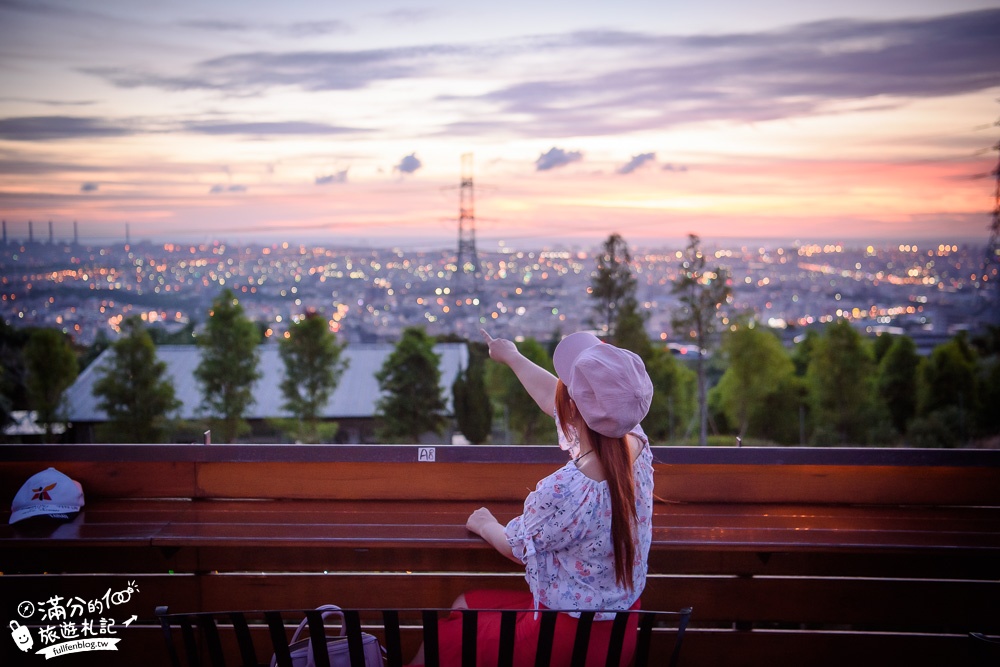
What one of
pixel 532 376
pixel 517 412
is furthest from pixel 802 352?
pixel 532 376

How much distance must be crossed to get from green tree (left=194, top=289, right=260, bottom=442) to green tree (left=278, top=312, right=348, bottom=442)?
0.56 m

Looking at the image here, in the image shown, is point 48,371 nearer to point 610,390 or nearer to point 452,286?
point 452,286

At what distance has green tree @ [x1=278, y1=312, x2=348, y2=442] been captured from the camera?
12.6 metres

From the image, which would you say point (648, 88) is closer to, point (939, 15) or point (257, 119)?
point (939, 15)

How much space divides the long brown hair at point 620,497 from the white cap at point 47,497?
1841 mm

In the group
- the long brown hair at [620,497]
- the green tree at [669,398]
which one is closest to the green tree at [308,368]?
the green tree at [669,398]

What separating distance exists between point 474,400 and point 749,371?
5.21 metres

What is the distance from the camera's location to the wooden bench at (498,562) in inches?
104

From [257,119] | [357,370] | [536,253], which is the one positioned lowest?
[357,370]

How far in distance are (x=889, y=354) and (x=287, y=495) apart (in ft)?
43.9

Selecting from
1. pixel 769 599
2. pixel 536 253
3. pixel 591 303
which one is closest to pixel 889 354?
pixel 591 303

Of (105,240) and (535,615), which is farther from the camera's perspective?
(105,240)

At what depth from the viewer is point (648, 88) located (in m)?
7.38

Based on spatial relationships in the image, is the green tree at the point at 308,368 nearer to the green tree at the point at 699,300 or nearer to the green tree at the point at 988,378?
the green tree at the point at 699,300
